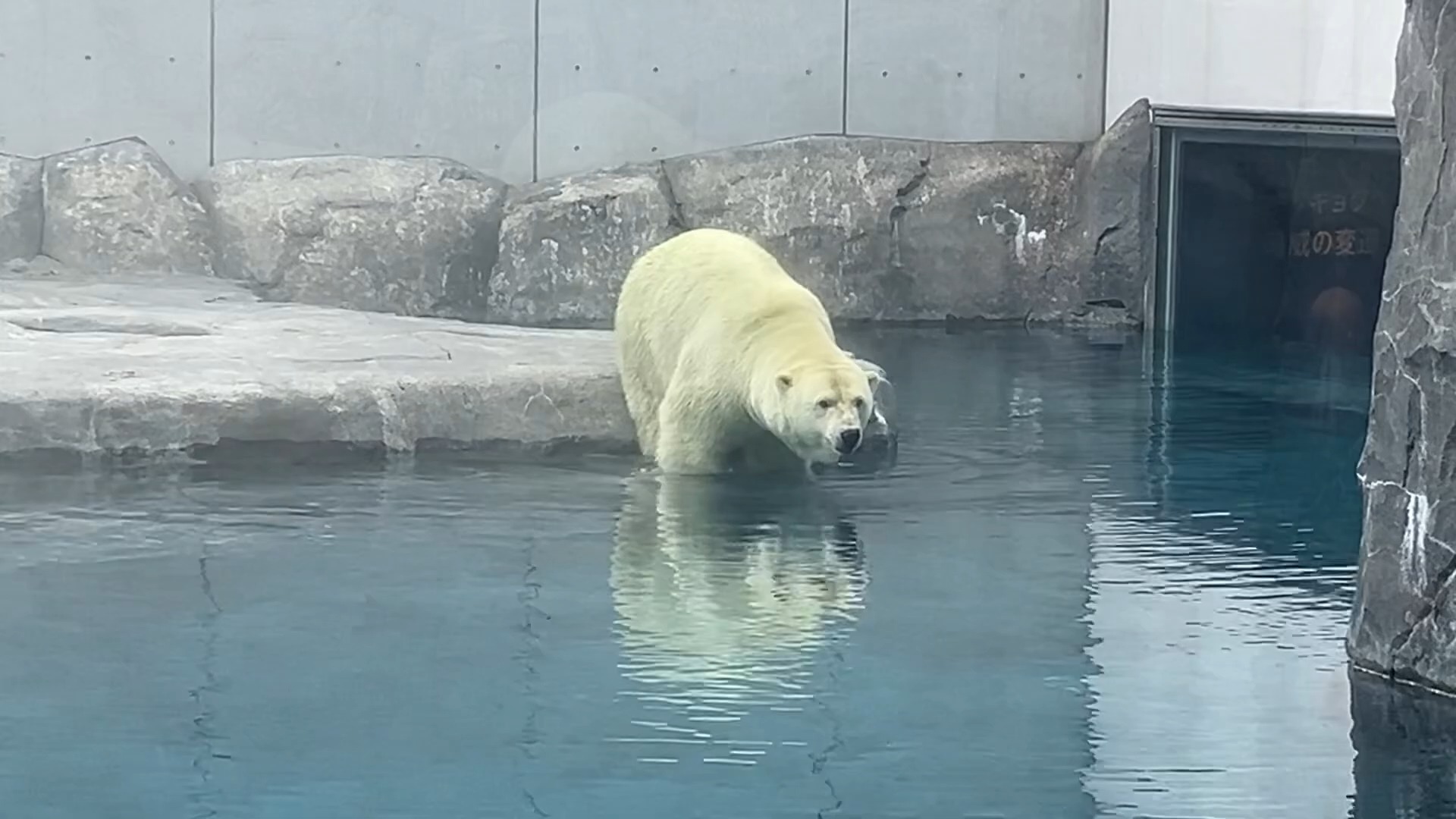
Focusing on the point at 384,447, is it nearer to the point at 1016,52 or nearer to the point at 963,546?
the point at 963,546

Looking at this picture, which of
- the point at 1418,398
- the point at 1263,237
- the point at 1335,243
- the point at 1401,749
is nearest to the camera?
the point at 1401,749

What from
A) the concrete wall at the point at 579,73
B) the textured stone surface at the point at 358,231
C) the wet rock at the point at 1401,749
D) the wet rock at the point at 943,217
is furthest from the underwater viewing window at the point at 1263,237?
the wet rock at the point at 1401,749

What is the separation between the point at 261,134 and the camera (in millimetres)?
11023

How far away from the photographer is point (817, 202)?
11.2 meters

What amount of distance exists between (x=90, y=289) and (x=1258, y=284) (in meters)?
6.18

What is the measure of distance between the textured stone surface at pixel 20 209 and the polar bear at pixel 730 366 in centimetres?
467

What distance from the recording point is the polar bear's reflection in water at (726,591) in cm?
405

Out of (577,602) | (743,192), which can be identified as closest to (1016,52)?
(743,192)

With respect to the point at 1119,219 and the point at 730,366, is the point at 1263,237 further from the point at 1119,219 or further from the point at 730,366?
the point at 730,366

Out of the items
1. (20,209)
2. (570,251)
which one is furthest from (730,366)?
(20,209)

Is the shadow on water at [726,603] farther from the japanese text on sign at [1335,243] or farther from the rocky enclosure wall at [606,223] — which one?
the japanese text on sign at [1335,243]

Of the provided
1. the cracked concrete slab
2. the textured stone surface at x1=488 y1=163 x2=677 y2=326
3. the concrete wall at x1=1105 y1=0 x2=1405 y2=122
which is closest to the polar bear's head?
the cracked concrete slab

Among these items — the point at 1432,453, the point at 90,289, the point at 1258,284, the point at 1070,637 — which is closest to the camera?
the point at 1432,453

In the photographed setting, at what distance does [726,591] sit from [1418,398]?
167 cm
